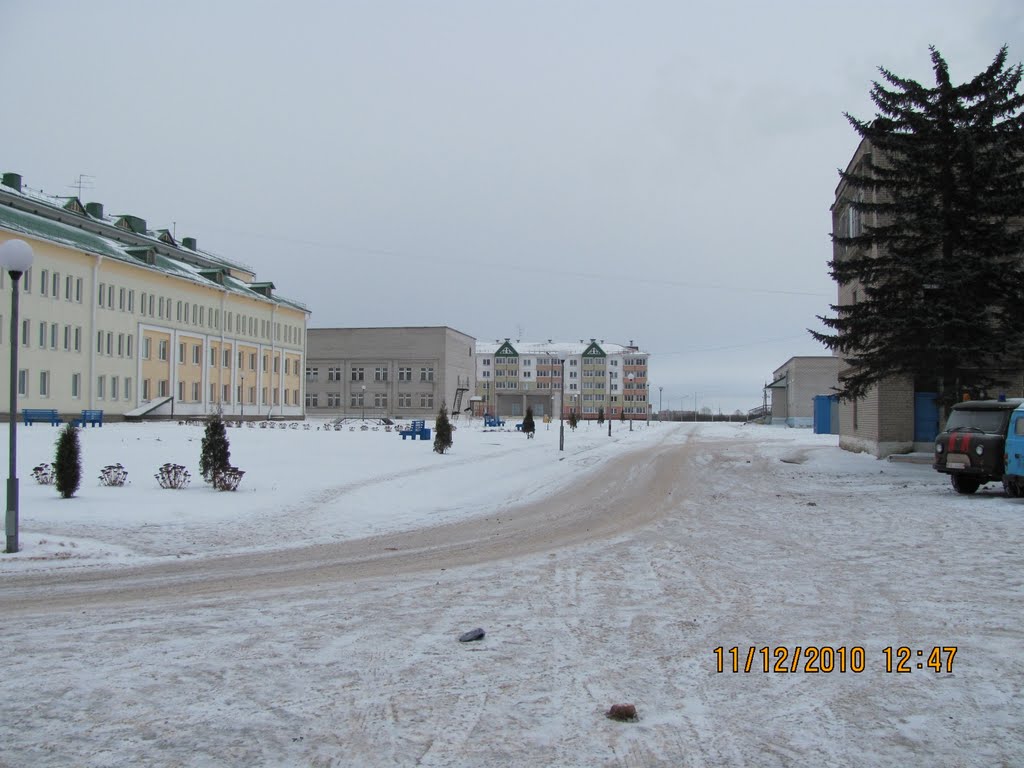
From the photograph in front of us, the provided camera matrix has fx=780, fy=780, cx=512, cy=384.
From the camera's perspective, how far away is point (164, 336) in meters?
55.7

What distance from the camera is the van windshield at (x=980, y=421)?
16.3 m

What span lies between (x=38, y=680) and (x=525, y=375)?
126m

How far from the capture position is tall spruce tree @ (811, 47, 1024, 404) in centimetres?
2045

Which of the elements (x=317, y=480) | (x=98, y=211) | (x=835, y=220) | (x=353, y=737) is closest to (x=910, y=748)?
(x=353, y=737)

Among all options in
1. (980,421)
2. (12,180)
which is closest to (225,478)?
(980,421)

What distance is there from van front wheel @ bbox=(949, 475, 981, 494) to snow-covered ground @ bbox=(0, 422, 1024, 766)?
210 centimetres

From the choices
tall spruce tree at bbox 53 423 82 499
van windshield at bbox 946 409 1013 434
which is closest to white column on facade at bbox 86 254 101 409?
tall spruce tree at bbox 53 423 82 499

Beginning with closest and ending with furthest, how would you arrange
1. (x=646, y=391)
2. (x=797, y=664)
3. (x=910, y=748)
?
(x=910, y=748), (x=797, y=664), (x=646, y=391)

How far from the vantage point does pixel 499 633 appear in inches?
244

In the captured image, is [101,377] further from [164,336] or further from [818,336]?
[818,336]

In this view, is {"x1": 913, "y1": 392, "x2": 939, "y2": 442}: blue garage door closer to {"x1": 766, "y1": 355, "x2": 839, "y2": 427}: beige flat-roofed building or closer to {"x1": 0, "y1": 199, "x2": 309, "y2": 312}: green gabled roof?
{"x1": 0, "y1": 199, "x2": 309, "y2": 312}: green gabled roof

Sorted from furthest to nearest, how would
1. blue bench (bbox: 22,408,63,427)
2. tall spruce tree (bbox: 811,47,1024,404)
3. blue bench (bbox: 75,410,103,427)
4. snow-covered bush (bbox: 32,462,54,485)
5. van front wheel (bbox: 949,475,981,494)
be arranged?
blue bench (bbox: 75,410,103,427)
blue bench (bbox: 22,408,63,427)
tall spruce tree (bbox: 811,47,1024,404)
van front wheel (bbox: 949,475,981,494)
snow-covered bush (bbox: 32,462,54,485)
